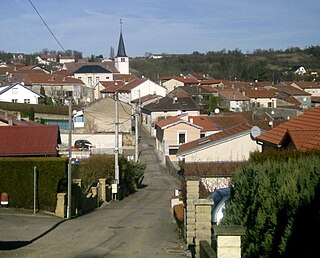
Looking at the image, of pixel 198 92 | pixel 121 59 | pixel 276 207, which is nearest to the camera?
pixel 276 207

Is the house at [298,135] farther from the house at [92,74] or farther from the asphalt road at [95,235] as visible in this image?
the house at [92,74]

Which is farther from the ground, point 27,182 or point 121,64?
point 121,64

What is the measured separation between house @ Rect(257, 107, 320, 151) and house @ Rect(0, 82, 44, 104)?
54698 millimetres

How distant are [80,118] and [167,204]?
34495 mm

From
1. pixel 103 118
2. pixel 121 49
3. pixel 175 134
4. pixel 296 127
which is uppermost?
pixel 121 49

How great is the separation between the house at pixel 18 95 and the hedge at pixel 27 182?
165 ft

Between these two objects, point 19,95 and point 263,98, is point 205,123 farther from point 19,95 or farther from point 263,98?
point 263,98

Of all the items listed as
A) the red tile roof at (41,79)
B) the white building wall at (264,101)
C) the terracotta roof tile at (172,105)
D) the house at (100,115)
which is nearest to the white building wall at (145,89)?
the red tile roof at (41,79)

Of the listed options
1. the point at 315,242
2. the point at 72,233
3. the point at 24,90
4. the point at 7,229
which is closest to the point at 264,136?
the point at 72,233

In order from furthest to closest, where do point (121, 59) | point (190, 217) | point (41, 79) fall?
point (121, 59)
point (41, 79)
point (190, 217)

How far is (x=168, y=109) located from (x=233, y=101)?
15.6m

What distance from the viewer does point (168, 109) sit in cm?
7094

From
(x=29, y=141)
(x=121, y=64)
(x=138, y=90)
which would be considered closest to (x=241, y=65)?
(x=121, y=64)

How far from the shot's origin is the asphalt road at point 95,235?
1426 cm
